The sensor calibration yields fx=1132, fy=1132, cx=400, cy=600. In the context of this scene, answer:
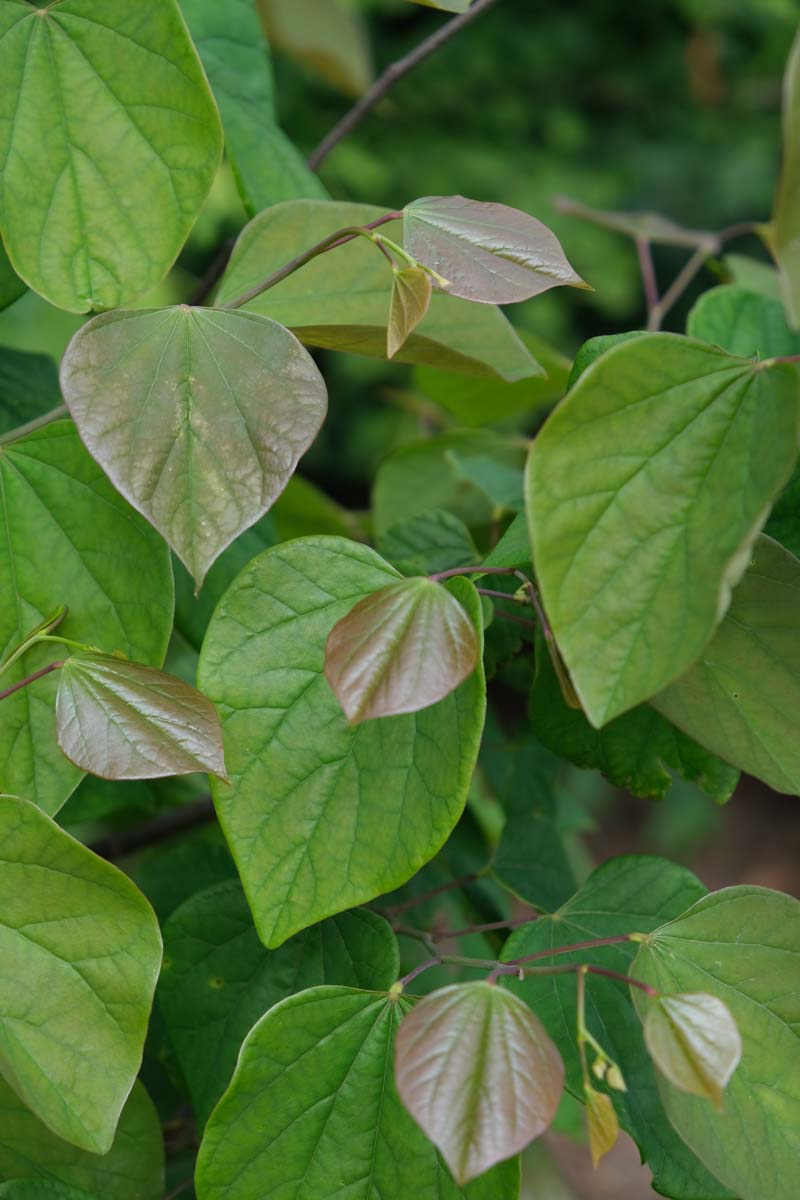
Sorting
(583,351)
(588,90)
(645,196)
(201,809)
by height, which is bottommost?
(645,196)

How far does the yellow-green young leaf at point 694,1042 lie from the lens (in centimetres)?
36

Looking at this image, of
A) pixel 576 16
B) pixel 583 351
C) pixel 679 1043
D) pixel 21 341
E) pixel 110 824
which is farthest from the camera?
pixel 576 16

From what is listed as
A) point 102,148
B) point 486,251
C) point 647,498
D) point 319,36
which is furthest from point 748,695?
point 319,36

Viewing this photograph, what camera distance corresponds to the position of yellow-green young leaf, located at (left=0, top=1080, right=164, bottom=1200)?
0.50 metres

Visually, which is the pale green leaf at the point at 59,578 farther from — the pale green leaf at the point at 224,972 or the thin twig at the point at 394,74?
the thin twig at the point at 394,74

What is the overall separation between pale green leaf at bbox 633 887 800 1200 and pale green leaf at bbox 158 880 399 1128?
0.49 feet

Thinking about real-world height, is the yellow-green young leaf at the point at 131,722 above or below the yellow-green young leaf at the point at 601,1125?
above

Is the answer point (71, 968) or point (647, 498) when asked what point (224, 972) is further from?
point (647, 498)

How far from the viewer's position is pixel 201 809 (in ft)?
2.49

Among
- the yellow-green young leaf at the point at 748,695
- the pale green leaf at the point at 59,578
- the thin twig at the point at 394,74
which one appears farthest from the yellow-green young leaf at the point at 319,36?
the yellow-green young leaf at the point at 748,695

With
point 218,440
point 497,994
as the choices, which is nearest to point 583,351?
point 218,440

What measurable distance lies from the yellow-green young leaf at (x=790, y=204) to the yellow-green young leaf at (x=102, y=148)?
0.23 m

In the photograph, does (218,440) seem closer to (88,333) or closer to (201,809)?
(88,333)

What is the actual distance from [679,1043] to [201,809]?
1.47 ft
